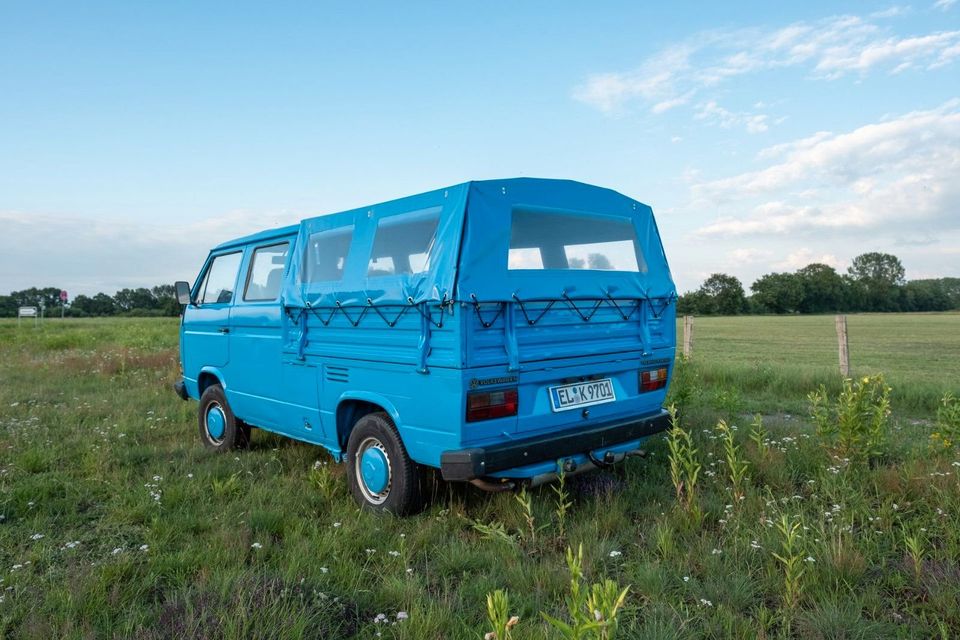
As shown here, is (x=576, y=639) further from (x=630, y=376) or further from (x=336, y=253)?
(x=336, y=253)

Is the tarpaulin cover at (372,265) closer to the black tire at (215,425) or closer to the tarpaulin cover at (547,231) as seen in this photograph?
the tarpaulin cover at (547,231)

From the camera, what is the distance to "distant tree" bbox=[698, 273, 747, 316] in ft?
263

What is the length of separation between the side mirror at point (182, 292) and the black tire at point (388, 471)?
10.9 ft

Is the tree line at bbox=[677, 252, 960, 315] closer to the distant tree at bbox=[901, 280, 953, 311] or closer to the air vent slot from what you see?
the distant tree at bbox=[901, 280, 953, 311]

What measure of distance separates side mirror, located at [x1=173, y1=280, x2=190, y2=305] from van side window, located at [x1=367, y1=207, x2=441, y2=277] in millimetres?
3305

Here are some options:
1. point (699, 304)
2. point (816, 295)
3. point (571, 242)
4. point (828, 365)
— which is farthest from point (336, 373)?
point (816, 295)

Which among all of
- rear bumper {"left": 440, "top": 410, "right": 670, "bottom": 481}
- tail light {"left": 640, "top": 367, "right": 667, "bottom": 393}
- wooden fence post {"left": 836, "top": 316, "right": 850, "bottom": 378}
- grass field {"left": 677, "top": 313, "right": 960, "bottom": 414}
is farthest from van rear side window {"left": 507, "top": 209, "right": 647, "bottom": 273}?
wooden fence post {"left": 836, "top": 316, "right": 850, "bottom": 378}

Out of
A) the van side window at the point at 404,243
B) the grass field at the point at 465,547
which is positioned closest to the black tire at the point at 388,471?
the grass field at the point at 465,547

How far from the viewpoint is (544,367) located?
13.0 ft

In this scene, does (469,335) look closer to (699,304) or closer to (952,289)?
(699,304)

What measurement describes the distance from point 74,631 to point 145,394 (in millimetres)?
7822

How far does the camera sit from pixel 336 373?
4.56 meters

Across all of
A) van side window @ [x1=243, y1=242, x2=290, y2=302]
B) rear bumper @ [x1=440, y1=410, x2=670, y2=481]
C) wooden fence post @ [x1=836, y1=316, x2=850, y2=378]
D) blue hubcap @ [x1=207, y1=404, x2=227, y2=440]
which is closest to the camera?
rear bumper @ [x1=440, y1=410, x2=670, y2=481]

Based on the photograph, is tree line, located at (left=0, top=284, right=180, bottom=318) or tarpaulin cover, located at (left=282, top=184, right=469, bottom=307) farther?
tree line, located at (left=0, top=284, right=180, bottom=318)
